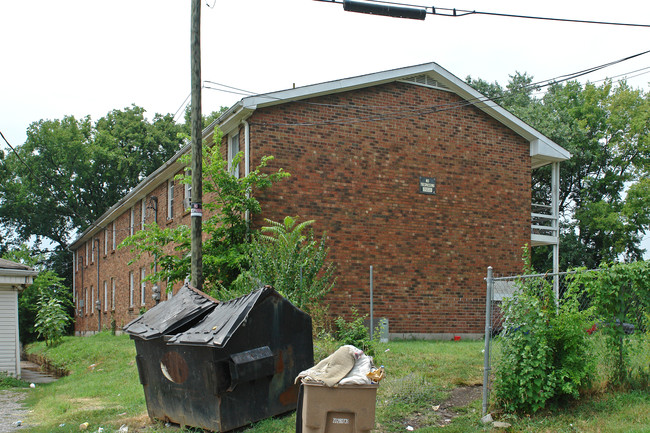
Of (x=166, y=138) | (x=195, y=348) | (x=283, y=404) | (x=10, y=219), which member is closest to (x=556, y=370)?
(x=283, y=404)

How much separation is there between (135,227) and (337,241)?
15.0 metres

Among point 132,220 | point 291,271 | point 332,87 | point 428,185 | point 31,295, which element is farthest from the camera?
point 31,295

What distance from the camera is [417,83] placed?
60.5 ft

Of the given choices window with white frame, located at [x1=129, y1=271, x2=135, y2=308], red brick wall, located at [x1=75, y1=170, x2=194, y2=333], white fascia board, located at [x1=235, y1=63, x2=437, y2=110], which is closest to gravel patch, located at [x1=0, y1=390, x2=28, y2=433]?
red brick wall, located at [x1=75, y1=170, x2=194, y2=333]

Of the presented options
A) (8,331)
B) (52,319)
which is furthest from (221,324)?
(52,319)

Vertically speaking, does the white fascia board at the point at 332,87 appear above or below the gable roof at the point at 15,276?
above

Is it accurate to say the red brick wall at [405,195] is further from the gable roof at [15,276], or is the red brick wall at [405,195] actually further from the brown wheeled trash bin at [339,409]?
the brown wheeled trash bin at [339,409]

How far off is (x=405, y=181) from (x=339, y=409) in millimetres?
12200

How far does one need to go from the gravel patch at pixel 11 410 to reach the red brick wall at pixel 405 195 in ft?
21.7

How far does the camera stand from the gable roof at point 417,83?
16.4 metres

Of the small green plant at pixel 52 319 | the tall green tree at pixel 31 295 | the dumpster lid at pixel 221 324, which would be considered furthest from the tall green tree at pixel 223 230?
the tall green tree at pixel 31 295

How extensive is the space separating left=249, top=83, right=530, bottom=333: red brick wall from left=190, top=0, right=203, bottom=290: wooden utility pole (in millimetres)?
4526

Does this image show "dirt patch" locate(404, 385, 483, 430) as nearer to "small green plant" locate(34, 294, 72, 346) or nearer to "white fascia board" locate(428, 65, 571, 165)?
"white fascia board" locate(428, 65, 571, 165)

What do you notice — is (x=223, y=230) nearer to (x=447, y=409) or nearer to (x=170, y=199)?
(x=170, y=199)
